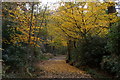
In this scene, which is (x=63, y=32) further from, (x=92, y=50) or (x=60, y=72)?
(x=60, y=72)

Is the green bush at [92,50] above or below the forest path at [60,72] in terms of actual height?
above

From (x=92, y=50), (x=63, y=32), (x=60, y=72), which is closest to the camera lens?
(x=60, y=72)

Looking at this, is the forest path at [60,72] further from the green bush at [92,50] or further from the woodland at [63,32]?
the green bush at [92,50]

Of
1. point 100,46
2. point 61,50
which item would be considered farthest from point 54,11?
point 61,50

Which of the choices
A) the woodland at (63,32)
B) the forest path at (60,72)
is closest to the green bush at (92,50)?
the woodland at (63,32)

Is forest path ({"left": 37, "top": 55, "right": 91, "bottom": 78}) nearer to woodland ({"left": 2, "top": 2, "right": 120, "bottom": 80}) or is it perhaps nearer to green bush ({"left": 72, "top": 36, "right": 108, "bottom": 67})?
woodland ({"left": 2, "top": 2, "right": 120, "bottom": 80})

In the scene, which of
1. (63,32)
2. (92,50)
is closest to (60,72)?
(92,50)

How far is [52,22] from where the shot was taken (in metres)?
9.66

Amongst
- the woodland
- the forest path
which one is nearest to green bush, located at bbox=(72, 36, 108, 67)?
the woodland

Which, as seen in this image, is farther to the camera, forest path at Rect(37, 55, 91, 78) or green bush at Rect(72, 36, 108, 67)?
green bush at Rect(72, 36, 108, 67)

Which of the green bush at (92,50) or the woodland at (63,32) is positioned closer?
the woodland at (63,32)

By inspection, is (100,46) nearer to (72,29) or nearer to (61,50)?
(72,29)

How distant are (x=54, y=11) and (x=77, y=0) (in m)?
1.85

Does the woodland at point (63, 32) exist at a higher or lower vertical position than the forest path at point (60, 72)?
higher
